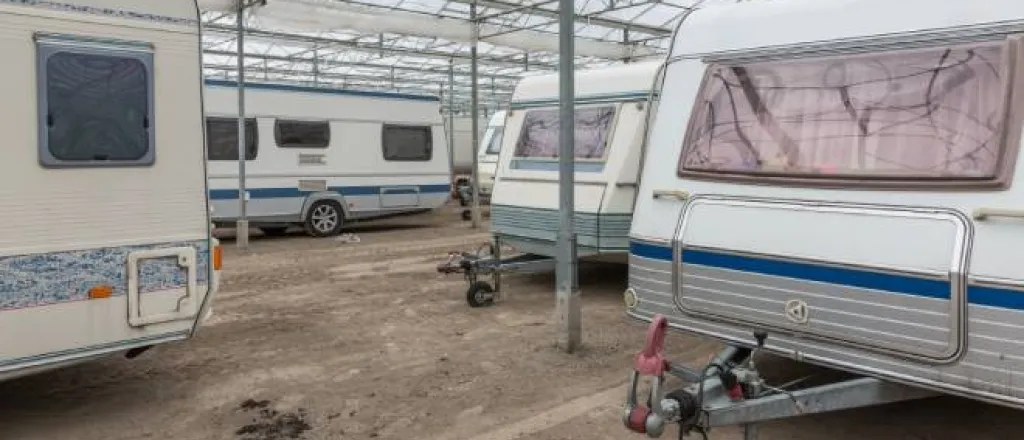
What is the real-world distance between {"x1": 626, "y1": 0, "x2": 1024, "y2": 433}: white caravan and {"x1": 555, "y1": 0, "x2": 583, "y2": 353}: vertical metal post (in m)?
1.48

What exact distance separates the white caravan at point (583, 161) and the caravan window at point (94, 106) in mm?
4225

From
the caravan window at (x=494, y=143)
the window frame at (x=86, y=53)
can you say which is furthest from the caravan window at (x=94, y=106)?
the caravan window at (x=494, y=143)

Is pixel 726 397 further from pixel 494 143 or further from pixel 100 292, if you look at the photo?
pixel 494 143

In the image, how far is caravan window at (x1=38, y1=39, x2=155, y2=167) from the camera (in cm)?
412

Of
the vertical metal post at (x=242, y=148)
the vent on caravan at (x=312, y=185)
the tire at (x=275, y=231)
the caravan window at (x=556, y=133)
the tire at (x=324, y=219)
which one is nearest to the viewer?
the caravan window at (x=556, y=133)

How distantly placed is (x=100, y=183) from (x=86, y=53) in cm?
69

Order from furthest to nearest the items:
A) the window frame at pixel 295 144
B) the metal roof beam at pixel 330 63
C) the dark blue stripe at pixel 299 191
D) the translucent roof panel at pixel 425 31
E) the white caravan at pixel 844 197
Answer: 1. the metal roof beam at pixel 330 63
2. the translucent roof panel at pixel 425 31
3. the window frame at pixel 295 144
4. the dark blue stripe at pixel 299 191
5. the white caravan at pixel 844 197

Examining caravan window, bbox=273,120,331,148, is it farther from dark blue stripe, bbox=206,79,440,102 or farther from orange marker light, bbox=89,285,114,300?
orange marker light, bbox=89,285,114,300

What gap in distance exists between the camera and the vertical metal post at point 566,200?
18.9 ft

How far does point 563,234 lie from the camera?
229 inches

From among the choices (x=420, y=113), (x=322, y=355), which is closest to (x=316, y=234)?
(x=420, y=113)

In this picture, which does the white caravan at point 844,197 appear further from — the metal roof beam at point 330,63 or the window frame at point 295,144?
the metal roof beam at point 330,63

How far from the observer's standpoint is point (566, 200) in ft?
19.1

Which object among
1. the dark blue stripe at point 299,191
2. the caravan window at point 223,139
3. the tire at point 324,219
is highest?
the caravan window at point 223,139
